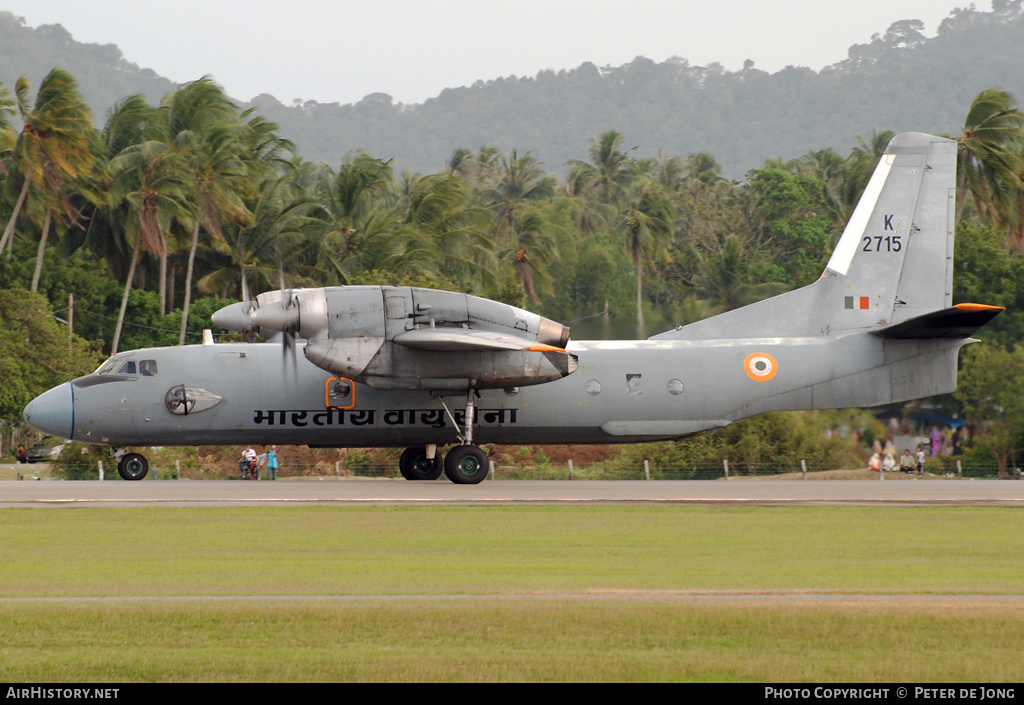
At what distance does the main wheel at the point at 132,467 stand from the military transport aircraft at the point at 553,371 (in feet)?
0.16

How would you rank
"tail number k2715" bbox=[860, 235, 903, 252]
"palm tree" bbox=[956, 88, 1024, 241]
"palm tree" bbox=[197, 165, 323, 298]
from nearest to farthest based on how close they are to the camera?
1. "tail number k2715" bbox=[860, 235, 903, 252]
2. "palm tree" bbox=[956, 88, 1024, 241]
3. "palm tree" bbox=[197, 165, 323, 298]

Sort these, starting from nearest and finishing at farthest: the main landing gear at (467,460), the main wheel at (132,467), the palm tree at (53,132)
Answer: the main landing gear at (467,460) < the main wheel at (132,467) < the palm tree at (53,132)

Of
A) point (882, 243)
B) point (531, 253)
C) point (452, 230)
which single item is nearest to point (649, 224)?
point (531, 253)

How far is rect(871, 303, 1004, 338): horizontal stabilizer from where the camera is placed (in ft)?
80.8

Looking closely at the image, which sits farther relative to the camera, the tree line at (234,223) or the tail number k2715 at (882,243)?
the tree line at (234,223)

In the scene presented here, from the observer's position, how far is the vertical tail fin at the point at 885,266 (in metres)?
27.7

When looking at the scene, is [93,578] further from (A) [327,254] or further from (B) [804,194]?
(B) [804,194]

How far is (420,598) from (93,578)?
13.0ft

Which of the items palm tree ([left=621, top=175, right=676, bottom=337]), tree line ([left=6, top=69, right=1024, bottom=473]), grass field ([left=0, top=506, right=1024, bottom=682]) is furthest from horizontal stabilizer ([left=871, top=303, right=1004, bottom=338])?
palm tree ([left=621, top=175, right=676, bottom=337])

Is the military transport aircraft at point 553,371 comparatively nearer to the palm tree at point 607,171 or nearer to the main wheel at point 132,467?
the main wheel at point 132,467

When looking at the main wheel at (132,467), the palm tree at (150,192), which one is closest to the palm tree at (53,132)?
the palm tree at (150,192)

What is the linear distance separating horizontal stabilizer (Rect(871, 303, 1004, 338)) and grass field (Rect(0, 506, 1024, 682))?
7.65 meters

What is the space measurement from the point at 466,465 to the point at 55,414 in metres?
9.25

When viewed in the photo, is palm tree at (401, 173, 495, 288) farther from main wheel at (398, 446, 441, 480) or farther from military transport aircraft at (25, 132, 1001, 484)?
military transport aircraft at (25, 132, 1001, 484)
